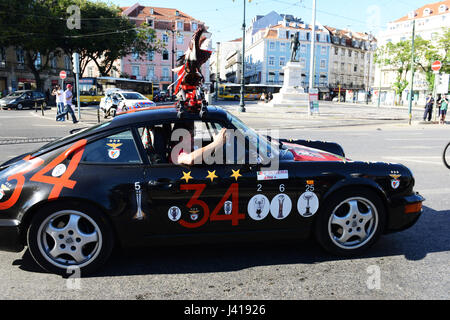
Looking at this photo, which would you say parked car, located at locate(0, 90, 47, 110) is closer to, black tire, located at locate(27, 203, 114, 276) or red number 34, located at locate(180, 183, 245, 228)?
black tire, located at locate(27, 203, 114, 276)

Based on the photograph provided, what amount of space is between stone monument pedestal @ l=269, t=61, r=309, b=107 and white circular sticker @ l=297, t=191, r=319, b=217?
115ft

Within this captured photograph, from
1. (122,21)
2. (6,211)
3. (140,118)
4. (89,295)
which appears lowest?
(89,295)

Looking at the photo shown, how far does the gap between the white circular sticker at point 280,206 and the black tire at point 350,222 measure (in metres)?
0.33

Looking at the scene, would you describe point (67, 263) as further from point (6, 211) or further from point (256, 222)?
point (256, 222)

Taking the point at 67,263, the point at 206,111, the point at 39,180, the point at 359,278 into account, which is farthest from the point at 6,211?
the point at 359,278

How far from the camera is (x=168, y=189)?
3188 millimetres

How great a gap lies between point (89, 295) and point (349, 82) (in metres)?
100.0

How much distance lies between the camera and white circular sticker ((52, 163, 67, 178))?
10.2ft

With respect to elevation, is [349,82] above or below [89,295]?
above

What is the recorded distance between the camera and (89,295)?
9.43 ft

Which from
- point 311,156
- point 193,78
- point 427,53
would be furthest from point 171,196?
point 427,53

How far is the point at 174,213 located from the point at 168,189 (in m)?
0.22

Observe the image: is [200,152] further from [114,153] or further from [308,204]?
[308,204]

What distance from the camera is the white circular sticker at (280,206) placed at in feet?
11.0
